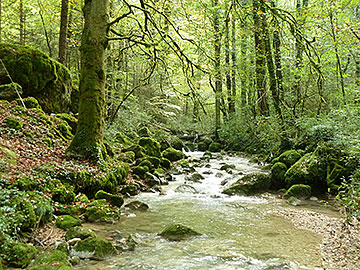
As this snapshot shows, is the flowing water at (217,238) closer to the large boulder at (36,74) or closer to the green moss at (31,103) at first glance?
the green moss at (31,103)

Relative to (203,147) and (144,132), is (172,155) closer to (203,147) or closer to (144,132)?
(144,132)

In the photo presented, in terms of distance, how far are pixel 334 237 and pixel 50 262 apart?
4.62 meters

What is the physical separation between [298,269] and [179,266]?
1665 mm

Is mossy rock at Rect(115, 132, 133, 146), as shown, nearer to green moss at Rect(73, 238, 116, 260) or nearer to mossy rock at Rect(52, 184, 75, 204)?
mossy rock at Rect(52, 184, 75, 204)

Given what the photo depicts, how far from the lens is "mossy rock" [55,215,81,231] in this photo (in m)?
4.47

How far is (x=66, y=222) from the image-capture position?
15.0 ft

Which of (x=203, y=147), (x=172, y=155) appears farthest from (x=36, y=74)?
(x=203, y=147)

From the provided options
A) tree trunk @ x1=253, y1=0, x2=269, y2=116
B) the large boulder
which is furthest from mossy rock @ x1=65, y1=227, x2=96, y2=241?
the large boulder

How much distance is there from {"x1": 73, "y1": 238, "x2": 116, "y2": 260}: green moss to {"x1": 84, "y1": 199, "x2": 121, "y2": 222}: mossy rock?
1.48 meters

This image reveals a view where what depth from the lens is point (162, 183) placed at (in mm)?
9891

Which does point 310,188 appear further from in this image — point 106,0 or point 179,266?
point 106,0

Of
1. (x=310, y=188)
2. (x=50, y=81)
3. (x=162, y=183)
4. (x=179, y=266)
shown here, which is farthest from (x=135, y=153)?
(x=179, y=266)

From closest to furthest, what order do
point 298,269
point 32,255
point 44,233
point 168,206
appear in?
1. point 32,255
2. point 298,269
3. point 44,233
4. point 168,206

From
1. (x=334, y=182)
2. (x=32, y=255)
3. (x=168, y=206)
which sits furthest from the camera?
(x=334, y=182)
